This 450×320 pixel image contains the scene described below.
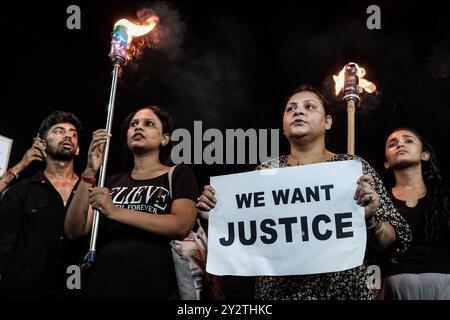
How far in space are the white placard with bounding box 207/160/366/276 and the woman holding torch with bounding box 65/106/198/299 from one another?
0.66 feet

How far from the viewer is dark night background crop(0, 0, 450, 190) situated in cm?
472

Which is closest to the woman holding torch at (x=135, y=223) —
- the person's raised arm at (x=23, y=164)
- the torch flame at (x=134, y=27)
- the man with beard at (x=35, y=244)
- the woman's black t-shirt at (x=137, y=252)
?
the woman's black t-shirt at (x=137, y=252)

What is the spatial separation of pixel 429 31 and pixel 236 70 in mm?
1646

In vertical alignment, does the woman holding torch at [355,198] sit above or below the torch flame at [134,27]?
below

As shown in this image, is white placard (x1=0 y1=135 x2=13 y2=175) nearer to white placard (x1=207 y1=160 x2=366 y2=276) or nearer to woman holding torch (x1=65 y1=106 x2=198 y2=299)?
woman holding torch (x1=65 y1=106 x2=198 y2=299)

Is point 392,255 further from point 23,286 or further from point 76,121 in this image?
point 76,121

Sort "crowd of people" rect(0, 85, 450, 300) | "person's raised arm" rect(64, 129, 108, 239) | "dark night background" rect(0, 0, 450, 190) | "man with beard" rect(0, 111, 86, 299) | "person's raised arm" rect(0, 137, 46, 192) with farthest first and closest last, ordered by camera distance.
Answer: "dark night background" rect(0, 0, 450, 190), "person's raised arm" rect(0, 137, 46, 192), "man with beard" rect(0, 111, 86, 299), "person's raised arm" rect(64, 129, 108, 239), "crowd of people" rect(0, 85, 450, 300)

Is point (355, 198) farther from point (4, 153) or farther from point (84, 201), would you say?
point (4, 153)

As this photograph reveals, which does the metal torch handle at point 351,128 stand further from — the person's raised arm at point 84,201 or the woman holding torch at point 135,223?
the person's raised arm at point 84,201

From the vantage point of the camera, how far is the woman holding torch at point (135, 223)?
2.72 meters

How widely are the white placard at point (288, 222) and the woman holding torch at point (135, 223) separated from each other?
0.20 m

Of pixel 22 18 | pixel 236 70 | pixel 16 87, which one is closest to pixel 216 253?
pixel 236 70

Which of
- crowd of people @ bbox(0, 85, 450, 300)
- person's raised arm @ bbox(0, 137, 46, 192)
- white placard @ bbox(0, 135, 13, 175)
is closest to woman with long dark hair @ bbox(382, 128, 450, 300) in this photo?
crowd of people @ bbox(0, 85, 450, 300)

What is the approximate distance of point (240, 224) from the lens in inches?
109
